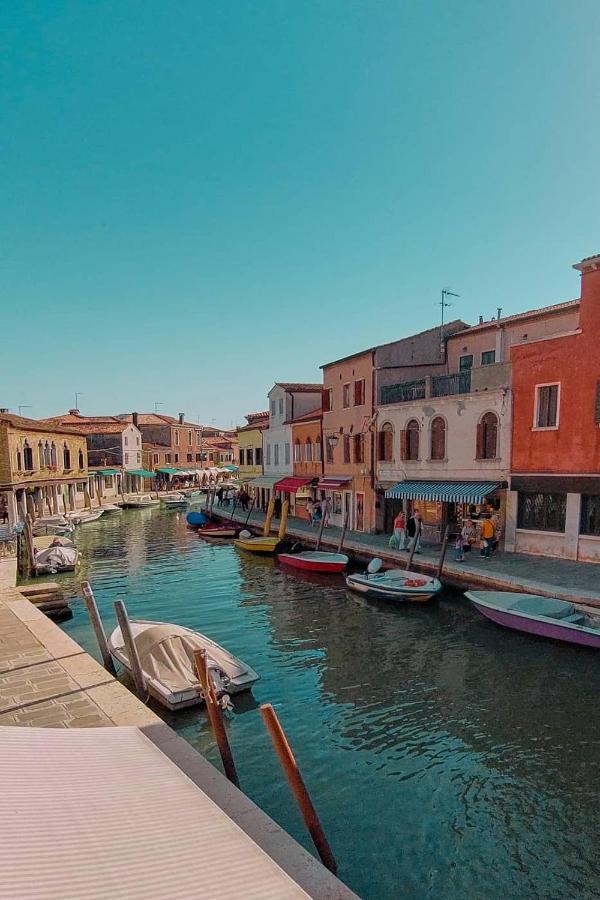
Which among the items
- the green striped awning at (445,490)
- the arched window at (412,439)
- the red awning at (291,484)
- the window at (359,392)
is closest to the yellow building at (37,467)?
the red awning at (291,484)

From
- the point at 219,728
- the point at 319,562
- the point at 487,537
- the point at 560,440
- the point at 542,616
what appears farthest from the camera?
the point at 319,562

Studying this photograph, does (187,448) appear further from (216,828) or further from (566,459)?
(216,828)

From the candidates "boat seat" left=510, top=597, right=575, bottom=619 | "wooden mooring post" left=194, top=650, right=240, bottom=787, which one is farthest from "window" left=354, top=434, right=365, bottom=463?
"wooden mooring post" left=194, top=650, right=240, bottom=787

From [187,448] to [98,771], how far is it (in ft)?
260

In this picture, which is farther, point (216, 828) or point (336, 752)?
point (336, 752)

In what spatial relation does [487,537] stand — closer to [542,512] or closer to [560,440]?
[542,512]

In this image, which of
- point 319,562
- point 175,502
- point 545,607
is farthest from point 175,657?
point 175,502

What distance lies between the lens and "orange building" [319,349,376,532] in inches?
1011

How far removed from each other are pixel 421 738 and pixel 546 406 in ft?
42.2

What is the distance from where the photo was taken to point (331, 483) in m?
28.1

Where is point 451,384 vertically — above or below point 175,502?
above

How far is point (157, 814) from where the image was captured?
13.7 ft

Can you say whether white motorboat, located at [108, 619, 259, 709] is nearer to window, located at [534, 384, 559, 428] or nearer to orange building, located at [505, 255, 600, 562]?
orange building, located at [505, 255, 600, 562]

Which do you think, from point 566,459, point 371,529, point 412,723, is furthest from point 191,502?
point 412,723
